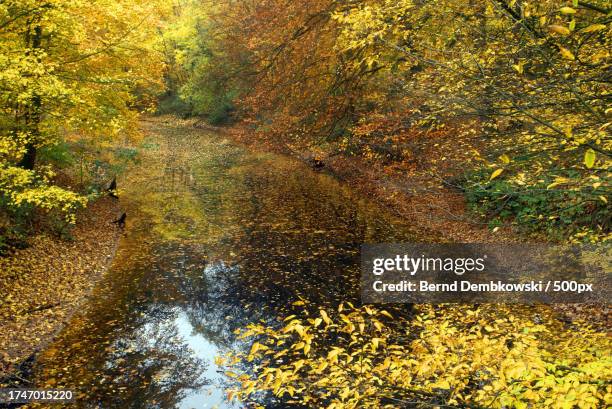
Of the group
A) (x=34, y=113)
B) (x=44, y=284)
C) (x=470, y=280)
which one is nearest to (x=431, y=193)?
(x=470, y=280)

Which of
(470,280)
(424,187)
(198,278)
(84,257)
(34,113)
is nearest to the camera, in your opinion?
(34,113)

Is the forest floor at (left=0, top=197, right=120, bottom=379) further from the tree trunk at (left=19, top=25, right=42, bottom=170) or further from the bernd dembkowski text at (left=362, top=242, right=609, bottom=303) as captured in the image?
the bernd dembkowski text at (left=362, top=242, right=609, bottom=303)

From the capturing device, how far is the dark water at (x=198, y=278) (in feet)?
31.7

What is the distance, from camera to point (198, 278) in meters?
14.8

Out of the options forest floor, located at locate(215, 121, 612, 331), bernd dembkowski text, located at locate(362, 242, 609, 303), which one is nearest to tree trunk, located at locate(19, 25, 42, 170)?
forest floor, located at locate(215, 121, 612, 331)

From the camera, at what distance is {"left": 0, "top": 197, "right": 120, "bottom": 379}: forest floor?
34.2ft

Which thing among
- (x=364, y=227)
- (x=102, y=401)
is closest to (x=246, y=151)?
(x=364, y=227)

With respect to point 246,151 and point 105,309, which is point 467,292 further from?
point 246,151

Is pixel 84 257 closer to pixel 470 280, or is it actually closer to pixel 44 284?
pixel 44 284

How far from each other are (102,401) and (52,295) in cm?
488

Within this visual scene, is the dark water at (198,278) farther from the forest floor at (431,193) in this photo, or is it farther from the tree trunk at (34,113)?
the tree trunk at (34,113)

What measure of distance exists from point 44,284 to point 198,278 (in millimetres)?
4203

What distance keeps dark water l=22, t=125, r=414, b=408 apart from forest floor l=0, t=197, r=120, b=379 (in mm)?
429

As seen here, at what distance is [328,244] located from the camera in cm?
1730
